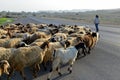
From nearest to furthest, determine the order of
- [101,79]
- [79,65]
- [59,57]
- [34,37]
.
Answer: [101,79] < [59,57] < [79,65] < [34,37]

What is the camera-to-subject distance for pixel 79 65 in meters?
14.3

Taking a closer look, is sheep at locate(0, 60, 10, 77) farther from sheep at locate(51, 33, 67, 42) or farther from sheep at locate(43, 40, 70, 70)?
sheep at locate(51, 33, 67, 42)

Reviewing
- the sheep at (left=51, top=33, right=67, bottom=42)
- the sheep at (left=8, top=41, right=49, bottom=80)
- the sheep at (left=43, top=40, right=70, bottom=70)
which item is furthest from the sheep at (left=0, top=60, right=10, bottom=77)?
the sheep at (left=51, top=33, right=67, bottom=42)

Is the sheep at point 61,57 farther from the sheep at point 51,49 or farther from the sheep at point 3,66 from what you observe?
the sheep at point 3,66

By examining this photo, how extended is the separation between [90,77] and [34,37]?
610 cm

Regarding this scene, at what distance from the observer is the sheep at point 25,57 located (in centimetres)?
1139

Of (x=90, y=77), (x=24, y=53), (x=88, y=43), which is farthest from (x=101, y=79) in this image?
(x=88, y=43)

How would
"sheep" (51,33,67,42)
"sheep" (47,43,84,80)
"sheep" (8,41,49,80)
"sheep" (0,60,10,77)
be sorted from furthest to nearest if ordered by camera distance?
"sheep" (51,33,67,42), "sheep" (47,43,84,80), "sheep" (8,41,49,80), "sheep" (0,60,10,77)

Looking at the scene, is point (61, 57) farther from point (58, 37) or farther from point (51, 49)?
point (58, 37)

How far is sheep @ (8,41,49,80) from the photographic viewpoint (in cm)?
1139

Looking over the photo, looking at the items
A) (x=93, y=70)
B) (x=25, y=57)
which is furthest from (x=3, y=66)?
(x=93, y=70)

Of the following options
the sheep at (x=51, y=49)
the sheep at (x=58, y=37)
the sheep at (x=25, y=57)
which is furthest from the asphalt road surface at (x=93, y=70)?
the sheep at (x=58, y=37)

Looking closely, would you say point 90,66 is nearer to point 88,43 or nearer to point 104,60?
point 104,60

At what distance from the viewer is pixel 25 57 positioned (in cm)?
1153
